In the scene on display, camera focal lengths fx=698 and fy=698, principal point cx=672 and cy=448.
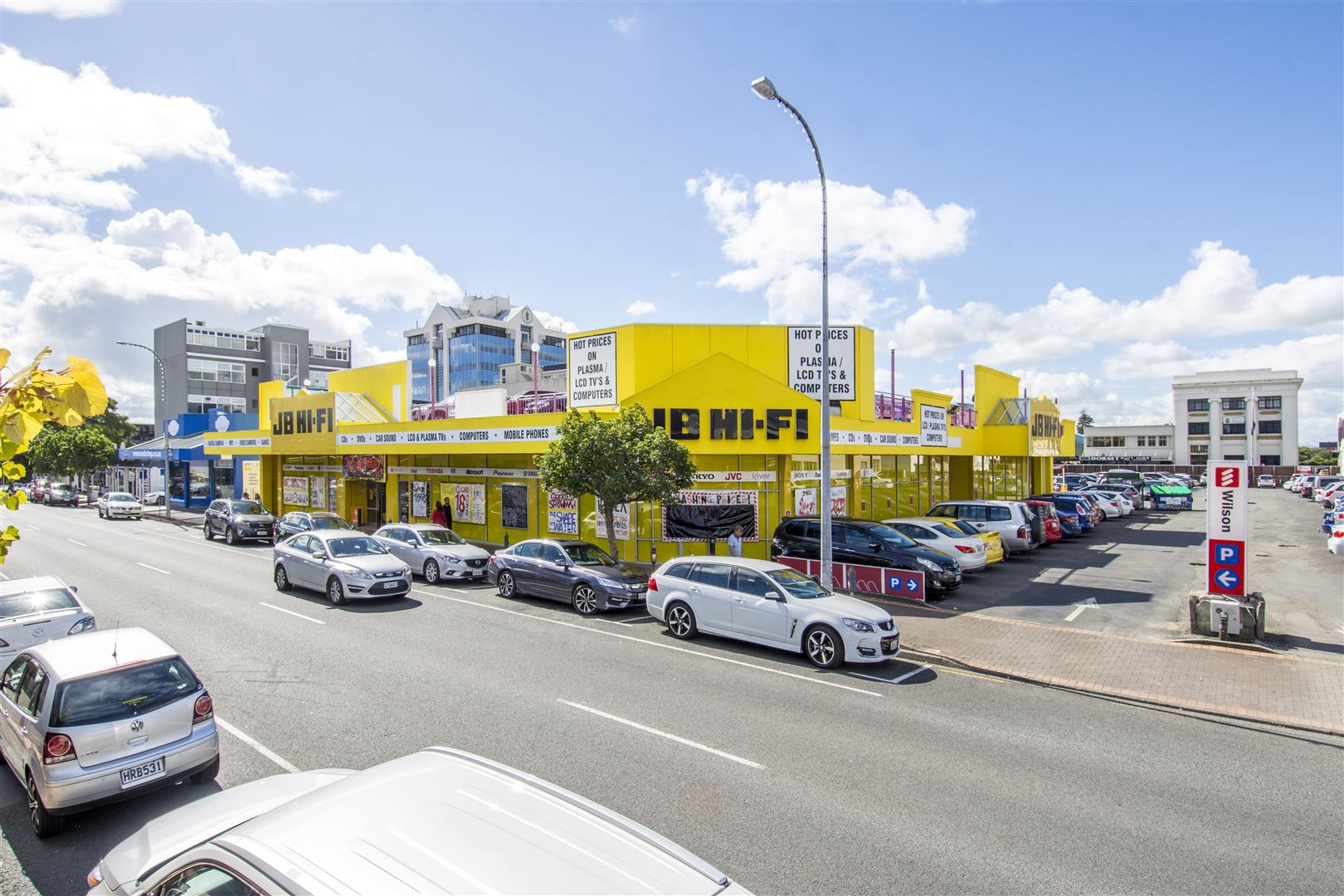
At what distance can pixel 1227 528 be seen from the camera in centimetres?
1282

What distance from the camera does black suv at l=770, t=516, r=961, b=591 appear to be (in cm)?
1659

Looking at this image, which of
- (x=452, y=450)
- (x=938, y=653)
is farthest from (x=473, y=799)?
(x=452, y=450)

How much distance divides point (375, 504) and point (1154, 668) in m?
30.2

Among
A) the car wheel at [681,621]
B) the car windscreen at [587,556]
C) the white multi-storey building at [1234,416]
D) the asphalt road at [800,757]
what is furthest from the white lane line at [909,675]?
the white multi-storey building at [1234,416]

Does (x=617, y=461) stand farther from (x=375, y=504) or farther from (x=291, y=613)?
(x=375, y=504)

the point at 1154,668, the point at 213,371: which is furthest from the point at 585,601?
the point at 213,371

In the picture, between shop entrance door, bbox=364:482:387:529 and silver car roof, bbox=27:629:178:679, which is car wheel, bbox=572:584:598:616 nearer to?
silver car roof, bbox=27:629:178:679

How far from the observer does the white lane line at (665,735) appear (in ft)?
24.8

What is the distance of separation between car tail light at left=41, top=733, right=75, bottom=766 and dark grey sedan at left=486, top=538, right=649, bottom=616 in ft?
31.3

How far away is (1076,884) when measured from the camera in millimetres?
5426

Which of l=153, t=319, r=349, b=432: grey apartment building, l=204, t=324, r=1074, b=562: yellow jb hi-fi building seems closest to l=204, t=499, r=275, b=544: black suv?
l=204, t=324, r=1074, b=562: yellow jb hi-fi building

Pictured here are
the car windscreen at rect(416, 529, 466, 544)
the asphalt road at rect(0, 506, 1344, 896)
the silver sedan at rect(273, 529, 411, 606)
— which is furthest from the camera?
the car windscreen at rect(416, 529, 466, 544)

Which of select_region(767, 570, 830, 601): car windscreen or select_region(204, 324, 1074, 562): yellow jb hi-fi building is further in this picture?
select_region(204, 324, 1074, 562): yellow jb hi-fi building

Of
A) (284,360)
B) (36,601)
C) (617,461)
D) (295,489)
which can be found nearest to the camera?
(36,601)
